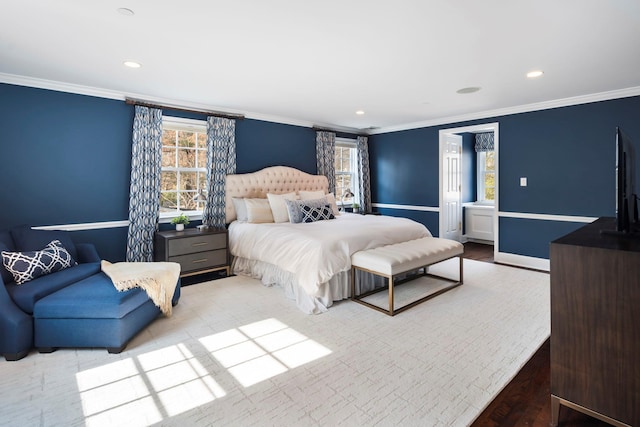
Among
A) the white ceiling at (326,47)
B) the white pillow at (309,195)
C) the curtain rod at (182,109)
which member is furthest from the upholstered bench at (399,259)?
the curtain rod at (182,109)

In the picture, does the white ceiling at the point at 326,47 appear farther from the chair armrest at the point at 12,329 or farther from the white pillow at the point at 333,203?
the chair armrest at the point at 12,329

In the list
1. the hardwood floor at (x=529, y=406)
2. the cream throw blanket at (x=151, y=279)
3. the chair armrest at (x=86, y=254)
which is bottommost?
the hardwood floor at (x=529, y=406)

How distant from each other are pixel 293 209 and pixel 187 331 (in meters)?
2.25

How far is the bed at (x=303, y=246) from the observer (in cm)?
342

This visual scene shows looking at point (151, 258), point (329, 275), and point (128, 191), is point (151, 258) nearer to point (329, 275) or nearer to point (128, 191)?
point (128, 191)

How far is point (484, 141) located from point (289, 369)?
6428 mm

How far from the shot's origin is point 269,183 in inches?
216

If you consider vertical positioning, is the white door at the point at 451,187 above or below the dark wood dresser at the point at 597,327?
above

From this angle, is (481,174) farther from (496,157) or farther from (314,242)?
(314,242)

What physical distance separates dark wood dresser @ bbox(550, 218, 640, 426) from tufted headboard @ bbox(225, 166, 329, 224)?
427cm

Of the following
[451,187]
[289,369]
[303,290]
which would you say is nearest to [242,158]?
[303,290]

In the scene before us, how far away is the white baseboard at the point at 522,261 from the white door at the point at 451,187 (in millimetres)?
1108

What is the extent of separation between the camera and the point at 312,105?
15.9 ft

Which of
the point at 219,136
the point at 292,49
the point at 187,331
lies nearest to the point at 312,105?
the point at 219,136
